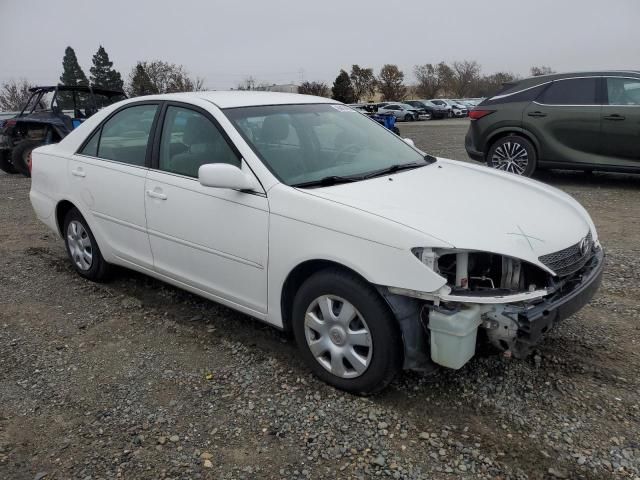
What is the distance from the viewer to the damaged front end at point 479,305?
2.51 meters

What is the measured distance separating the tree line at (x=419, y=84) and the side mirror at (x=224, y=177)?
55.2 metres

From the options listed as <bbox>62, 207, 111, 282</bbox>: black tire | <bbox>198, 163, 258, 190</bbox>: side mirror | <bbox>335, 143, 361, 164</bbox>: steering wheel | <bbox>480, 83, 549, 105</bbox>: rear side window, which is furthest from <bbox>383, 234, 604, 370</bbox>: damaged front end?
<bbox>480, 83, 549, 105</bbox>: rear side window

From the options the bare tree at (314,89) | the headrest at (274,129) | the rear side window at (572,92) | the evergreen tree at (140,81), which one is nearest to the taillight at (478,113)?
the rear side window at (572,92)

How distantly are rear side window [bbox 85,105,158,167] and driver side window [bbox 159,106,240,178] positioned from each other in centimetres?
23

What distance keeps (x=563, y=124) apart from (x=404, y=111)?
30.1 metres

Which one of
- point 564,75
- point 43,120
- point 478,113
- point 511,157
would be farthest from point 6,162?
point 564,75

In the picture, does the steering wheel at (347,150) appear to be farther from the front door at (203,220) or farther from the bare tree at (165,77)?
the bare tree at (165,77)

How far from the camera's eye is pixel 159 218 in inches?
147

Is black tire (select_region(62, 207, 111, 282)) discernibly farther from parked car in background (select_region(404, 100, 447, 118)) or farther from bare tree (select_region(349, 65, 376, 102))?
bare tree (select_region(349, 65, 376, 102))

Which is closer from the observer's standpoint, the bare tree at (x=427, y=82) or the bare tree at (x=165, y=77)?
the bare tree at (x=165, y=77)

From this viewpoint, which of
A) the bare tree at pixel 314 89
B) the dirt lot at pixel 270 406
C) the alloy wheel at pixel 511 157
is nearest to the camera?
the dirt lot at pixel 270 406

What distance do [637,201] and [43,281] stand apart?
719cm

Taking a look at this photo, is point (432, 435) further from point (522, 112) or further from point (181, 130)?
point (522, 112)

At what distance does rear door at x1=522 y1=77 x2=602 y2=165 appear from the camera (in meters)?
7.69
